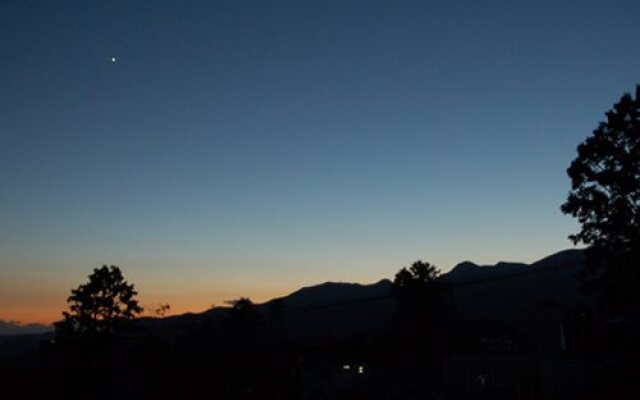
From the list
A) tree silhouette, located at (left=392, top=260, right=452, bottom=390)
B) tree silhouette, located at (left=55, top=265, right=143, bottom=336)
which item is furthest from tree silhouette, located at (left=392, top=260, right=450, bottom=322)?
tree silhouette, located at (left=55, top=265, right=143, bottom=336)

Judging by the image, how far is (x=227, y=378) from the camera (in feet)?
108

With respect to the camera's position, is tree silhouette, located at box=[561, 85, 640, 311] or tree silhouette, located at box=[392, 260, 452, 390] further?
tree silhouette, located at box=[392, 260, 452, 390]

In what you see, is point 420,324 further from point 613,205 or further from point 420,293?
point 613,205

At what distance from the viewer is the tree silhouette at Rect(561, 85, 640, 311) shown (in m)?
25.1

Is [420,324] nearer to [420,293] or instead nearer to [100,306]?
[420,293]

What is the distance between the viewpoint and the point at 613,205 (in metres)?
26.0

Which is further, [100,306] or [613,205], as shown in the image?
[100,306]

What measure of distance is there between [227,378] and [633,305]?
753 inches

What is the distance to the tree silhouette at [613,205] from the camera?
25.1 metres

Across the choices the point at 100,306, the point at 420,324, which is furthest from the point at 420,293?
the point at 100,306

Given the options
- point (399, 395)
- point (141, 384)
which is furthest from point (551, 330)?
point (141, 384)

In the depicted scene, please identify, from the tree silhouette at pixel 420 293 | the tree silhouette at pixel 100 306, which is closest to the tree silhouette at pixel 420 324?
the tree silhouette at pixel 420 293

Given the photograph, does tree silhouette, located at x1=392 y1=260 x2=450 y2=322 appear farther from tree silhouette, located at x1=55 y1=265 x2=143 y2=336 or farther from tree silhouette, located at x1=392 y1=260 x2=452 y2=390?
tree silhouette, located at x1=55 y1=265 x2=143 y2=336

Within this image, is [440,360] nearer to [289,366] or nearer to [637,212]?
Result: [289,366]
